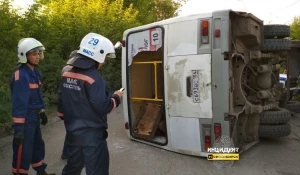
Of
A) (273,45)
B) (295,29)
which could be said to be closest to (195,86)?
(273,45)

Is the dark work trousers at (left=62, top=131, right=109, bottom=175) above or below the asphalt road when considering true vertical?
above

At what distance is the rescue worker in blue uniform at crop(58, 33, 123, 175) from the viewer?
9.61 ft

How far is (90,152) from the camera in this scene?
120 inches

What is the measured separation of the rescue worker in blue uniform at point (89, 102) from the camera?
9.61 ft

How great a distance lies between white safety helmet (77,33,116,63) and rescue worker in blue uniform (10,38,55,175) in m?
0.93

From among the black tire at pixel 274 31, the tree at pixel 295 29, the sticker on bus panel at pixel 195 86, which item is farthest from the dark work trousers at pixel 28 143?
the tree at pixel 295 29

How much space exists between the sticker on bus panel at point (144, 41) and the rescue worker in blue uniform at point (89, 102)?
5.35ft

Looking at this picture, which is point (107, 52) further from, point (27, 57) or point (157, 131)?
point (157, 131)

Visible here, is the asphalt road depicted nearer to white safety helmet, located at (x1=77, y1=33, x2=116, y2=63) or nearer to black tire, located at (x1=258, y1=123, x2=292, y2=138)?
black tire, located at (x1=258, y1=123, x2=292, y2=138)

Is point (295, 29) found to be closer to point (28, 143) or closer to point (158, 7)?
point (158, 7)

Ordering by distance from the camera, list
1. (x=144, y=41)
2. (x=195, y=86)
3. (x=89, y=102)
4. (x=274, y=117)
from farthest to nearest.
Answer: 1. (x=144, y=41)
2. (x=274, y=117)
3. (x=195, y=86)
4. (x=89, y=102)

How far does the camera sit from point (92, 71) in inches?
117

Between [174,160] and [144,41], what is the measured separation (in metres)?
1.83

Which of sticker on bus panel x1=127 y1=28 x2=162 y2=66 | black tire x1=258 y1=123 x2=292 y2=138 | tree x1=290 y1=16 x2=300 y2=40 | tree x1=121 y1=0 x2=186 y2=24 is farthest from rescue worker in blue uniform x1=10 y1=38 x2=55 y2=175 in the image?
tree x1=290 y1=16 x2=300 y2=40
